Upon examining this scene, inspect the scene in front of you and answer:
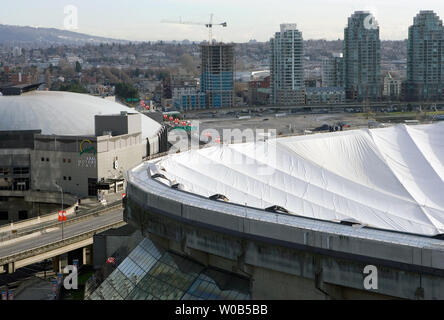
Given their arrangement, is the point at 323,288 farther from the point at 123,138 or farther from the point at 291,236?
the point at 123,138

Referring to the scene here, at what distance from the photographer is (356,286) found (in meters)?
13.0

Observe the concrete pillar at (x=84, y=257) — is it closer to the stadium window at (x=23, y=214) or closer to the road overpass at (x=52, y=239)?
the road overpass at (x=52, y=239)

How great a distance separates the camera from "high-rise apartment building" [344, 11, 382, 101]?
459 feet

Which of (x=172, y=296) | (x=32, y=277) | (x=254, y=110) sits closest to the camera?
(x=172, y=296)

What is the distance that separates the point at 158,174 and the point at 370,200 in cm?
596

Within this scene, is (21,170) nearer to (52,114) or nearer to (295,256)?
(52,114)

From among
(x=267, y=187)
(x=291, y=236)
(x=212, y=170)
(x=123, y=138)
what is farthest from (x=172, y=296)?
(x=123, y=138)

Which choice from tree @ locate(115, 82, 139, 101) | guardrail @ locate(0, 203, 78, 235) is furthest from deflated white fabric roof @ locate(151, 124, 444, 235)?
tree @ locate(115, 82, 139, 101)

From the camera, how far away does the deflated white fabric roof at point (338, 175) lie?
19.6 m

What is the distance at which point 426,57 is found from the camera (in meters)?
137

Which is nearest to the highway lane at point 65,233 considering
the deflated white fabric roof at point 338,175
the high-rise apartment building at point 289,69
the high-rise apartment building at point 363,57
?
the deflated white fabric roof at point 338,175

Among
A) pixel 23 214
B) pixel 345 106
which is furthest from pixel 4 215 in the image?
pixel 345 106

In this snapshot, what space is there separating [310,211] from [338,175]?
197 inches

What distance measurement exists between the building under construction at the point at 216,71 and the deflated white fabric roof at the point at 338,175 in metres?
107
